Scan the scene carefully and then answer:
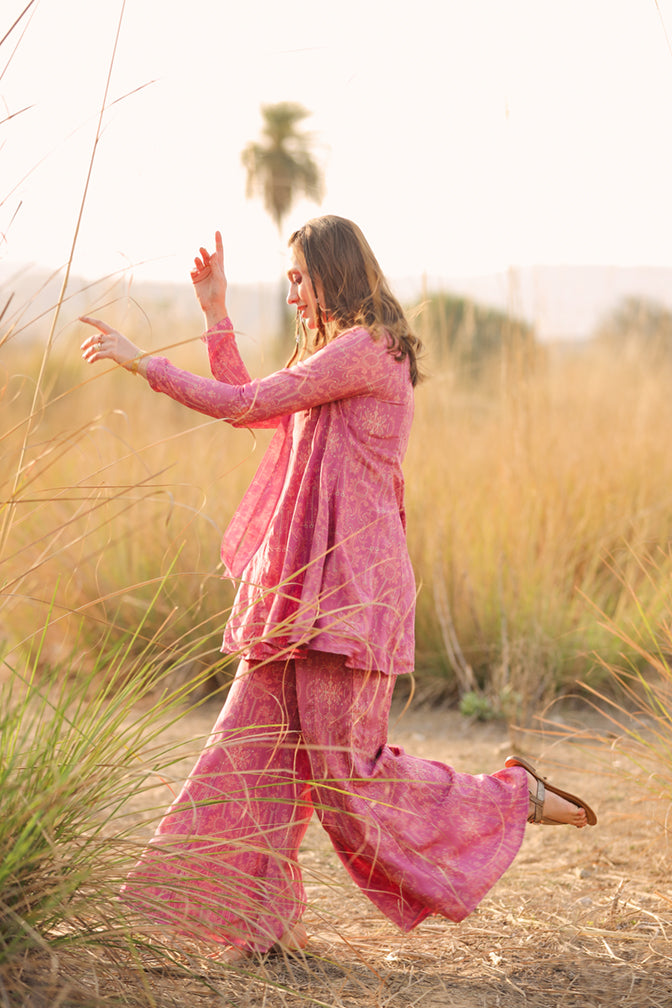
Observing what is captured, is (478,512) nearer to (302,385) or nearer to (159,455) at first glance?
(159,455)

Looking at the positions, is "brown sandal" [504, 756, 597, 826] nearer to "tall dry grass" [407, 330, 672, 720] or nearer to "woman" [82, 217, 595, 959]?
"woman" [82, 217, 595, 959]

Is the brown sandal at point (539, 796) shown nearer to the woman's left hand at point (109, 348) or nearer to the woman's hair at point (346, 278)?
the woman's hair at point (346, 278)

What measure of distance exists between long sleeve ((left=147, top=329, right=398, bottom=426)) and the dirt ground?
904 mm

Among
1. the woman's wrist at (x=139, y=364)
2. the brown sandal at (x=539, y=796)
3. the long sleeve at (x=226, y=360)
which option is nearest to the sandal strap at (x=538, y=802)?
the brown sandal at (x=539, y=796)

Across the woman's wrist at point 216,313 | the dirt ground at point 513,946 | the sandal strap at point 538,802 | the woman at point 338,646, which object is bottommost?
the dirt ground at point 513,946

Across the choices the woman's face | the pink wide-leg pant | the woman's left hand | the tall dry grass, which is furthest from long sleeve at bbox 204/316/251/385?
the tall dry grass

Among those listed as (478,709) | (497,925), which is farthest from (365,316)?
(478,709)

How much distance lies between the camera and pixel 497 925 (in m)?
2.52

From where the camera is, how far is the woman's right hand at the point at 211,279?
2.32m

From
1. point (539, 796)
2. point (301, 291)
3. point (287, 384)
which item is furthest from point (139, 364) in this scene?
point (539, 796)

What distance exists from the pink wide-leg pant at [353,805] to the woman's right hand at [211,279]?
827 millimetres

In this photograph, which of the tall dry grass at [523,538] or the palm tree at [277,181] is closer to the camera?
the palm tree at [277,181]

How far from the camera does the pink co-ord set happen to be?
2098 millimetres

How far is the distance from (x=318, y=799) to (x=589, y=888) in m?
0.98
